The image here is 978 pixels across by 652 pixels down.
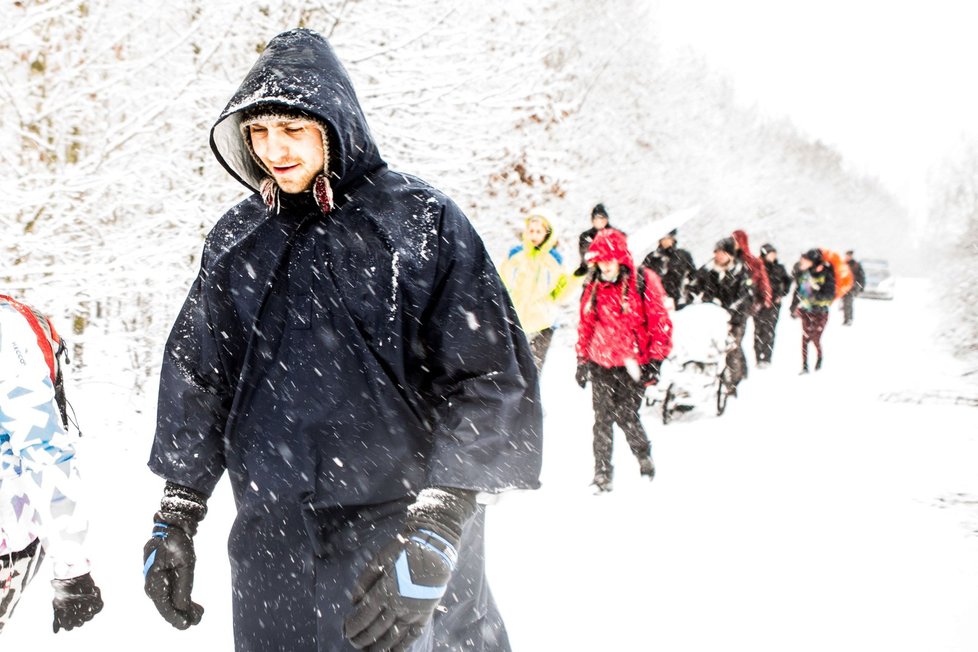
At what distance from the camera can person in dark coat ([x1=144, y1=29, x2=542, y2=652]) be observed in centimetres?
187

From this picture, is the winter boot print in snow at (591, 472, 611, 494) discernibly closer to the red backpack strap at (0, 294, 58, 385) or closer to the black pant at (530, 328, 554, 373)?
the black pant at (530, 328, 554, 373)

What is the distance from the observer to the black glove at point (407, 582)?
170 centimetres

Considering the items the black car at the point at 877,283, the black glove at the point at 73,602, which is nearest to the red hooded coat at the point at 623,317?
the black glove at the point at 73,602

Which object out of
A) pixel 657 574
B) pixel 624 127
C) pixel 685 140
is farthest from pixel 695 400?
pixel 685 140

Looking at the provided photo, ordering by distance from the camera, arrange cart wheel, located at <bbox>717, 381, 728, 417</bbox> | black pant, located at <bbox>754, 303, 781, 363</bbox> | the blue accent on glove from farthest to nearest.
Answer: black pant, located at <bbox>754, 303, 781, 363</bbox> → cart wheel, located at <bbox>717, 381, 728, 417</bbox> → the blue accent on glove

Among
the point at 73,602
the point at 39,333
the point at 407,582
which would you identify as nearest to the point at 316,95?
the point at 39,333

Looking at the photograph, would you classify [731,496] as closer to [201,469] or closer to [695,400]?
[695,400]

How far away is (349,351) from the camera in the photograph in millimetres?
1944

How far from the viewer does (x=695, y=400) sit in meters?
9.90

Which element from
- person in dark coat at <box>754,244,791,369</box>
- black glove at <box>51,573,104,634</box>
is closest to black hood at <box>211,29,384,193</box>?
black glove at <box>51,573,104,634</box>

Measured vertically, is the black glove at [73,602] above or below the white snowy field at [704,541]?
above

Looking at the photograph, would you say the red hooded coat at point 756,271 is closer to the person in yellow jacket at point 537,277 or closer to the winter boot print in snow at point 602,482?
the person in yellow jacket at point 537,277

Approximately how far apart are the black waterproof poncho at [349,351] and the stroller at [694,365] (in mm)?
8018

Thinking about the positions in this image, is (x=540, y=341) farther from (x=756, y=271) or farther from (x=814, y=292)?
(x=814, y=292)
